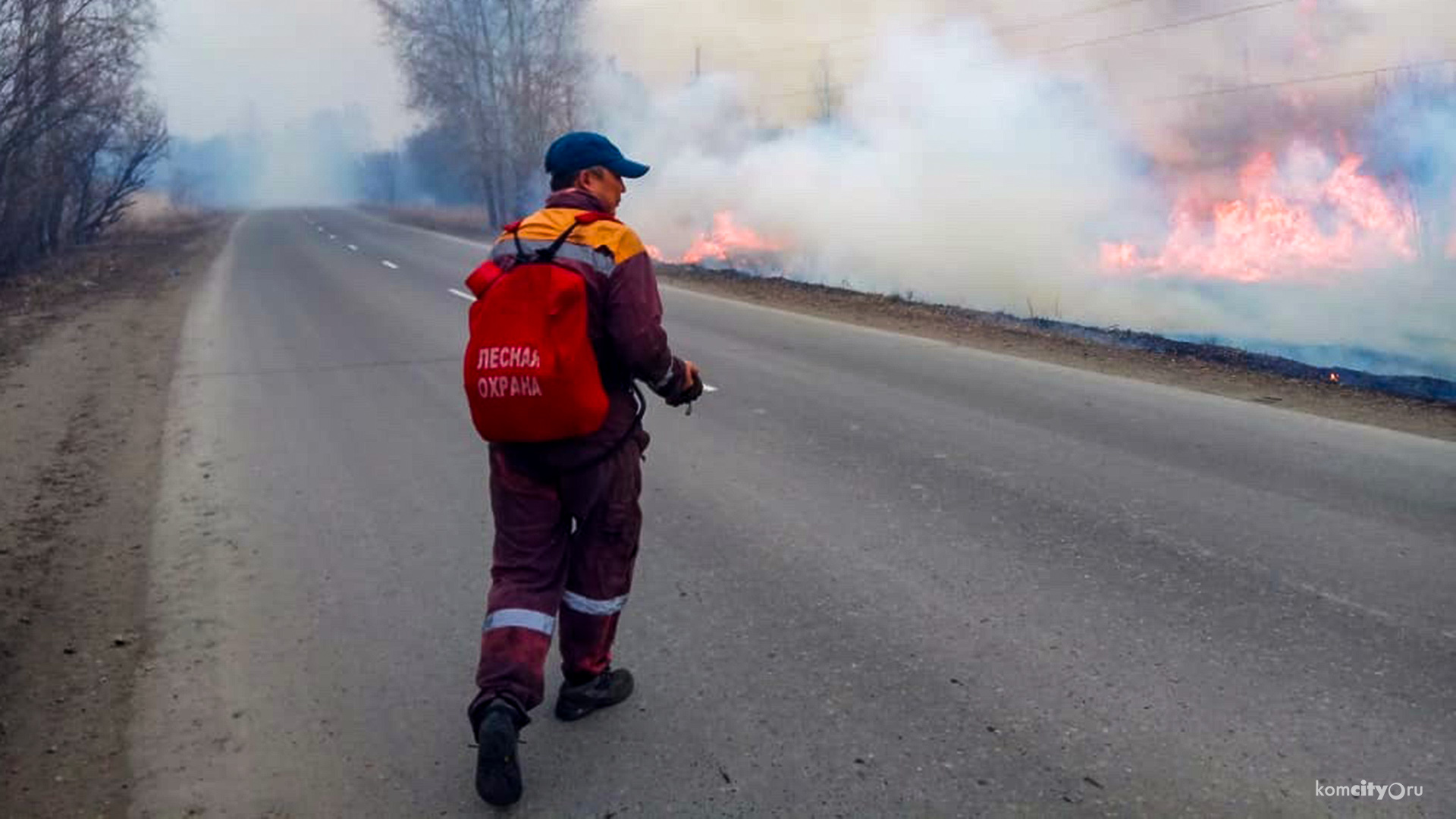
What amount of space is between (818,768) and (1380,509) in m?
3.77

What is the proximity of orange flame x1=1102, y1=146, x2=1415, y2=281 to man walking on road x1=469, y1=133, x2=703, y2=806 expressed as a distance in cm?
1926

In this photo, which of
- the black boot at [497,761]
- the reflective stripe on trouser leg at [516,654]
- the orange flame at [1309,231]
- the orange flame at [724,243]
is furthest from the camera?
the orange flame at [724,243]

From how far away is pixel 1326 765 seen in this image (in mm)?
3018

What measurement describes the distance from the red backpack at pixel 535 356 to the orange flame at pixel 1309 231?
1957cm

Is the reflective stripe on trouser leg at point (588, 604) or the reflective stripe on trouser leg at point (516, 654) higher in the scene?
the reflective stripe on trouser leg at point (588, 604)

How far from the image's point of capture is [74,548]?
5.31 metres

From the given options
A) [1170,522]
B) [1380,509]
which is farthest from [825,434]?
[1380,509]

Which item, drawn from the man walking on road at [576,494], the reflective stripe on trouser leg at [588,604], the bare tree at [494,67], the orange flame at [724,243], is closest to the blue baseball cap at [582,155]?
the man walking on road at [576,494]

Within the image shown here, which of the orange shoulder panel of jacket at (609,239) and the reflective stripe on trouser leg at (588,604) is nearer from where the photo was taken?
the orange shoulder panel of jacket at (609,239)

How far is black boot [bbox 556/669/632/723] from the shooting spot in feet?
11.2

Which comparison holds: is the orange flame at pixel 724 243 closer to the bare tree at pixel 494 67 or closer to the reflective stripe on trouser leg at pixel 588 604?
the bare tree at pixel 494 67

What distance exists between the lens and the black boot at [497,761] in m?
2.88

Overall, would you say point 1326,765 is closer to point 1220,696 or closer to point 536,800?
point 1220,696

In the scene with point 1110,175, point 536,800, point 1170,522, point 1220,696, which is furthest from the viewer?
point 1110,175
